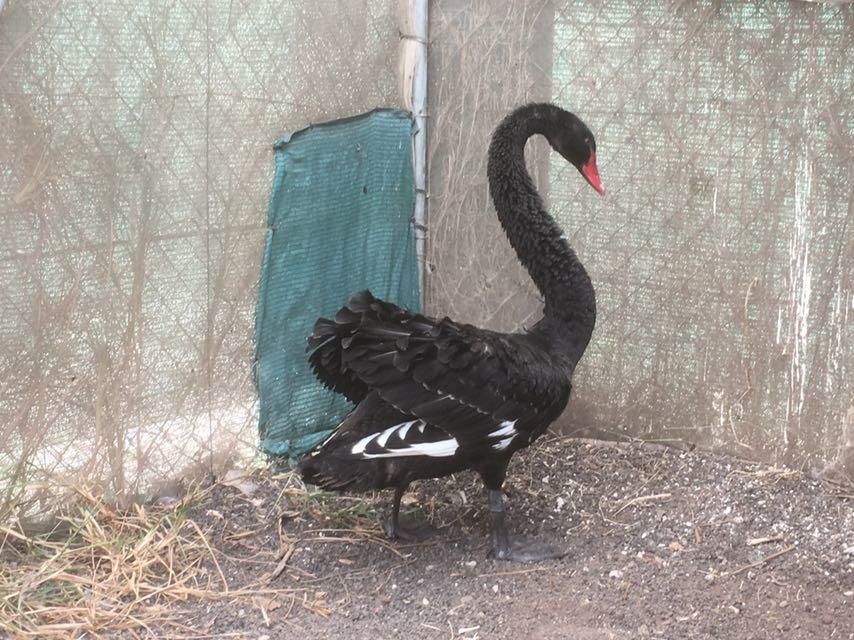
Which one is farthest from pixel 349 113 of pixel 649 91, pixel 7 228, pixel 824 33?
pixel 824 33

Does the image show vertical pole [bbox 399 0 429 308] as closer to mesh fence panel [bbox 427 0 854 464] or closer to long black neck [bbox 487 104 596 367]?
mesh fence panel [bbox 427 0 854 464]

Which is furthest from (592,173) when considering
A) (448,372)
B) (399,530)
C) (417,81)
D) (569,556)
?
(399,530)

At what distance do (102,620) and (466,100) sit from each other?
8.71ft

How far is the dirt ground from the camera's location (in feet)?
11.1

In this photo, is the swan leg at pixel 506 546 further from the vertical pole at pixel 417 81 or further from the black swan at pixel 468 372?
the vertical pole at pixel 417 81

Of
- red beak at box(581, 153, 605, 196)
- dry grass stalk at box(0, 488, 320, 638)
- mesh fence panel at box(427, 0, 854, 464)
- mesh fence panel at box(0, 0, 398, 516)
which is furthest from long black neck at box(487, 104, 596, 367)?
dry grass stalk at box(0, 488, 320, 638)

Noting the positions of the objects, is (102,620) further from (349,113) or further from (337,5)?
(337,5)

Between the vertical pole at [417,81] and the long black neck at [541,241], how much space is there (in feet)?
2.31

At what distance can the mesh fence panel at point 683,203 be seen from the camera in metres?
4.07

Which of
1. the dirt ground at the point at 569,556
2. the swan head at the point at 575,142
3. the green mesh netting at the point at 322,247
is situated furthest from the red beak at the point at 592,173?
the dirt ground at the point at 569,556

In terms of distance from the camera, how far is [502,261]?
4.71m

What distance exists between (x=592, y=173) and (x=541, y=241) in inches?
14.8

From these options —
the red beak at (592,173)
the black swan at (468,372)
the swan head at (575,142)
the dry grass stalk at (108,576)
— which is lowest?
the dry grass stalk at (108,576)

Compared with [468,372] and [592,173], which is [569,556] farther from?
[592,173]
